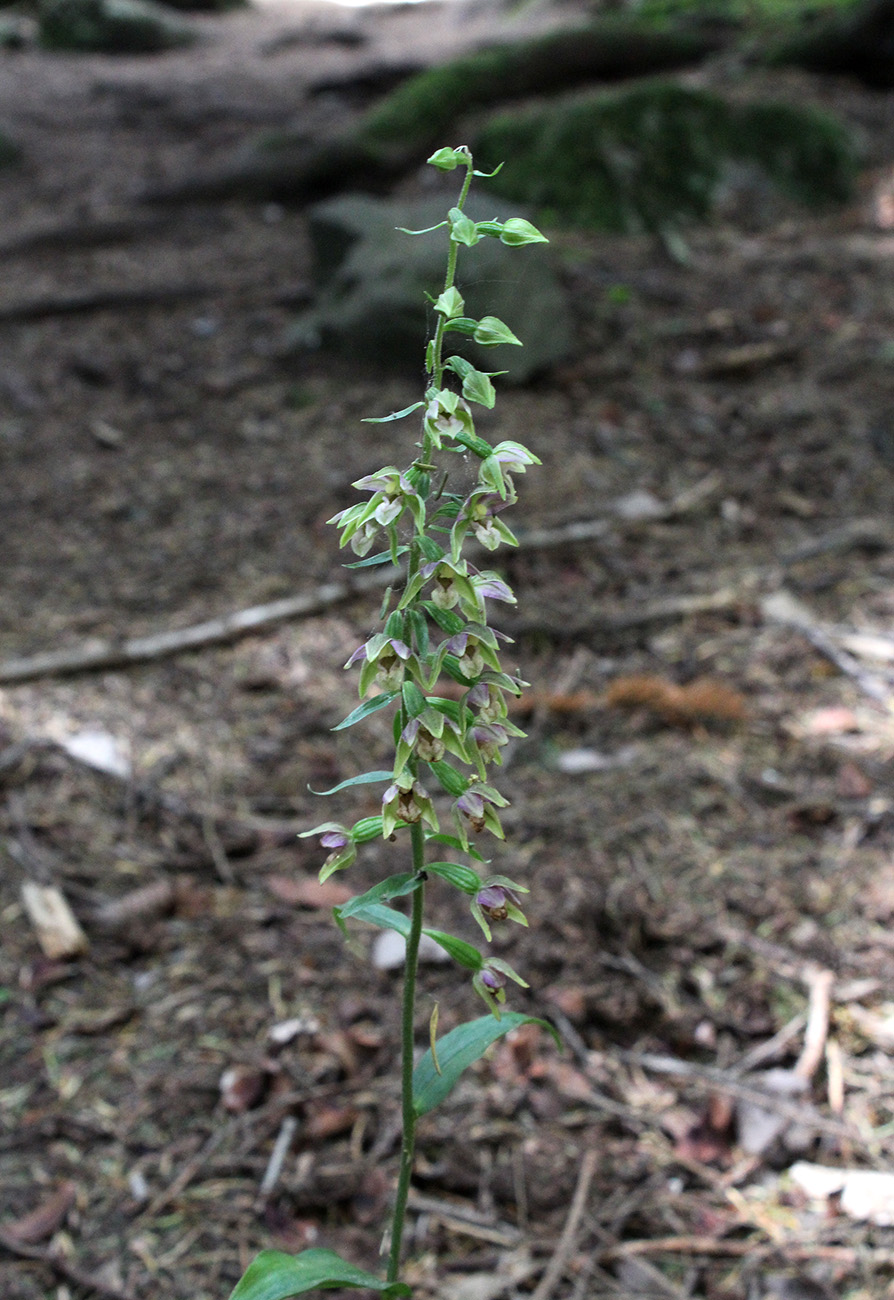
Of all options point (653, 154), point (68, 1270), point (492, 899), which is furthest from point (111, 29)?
point (492, 899)

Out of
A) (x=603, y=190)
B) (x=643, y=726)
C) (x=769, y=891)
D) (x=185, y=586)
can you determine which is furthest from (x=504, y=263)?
(x=769, y=891)

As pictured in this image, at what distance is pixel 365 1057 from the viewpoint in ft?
8.79

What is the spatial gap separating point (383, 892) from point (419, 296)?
4.73 meters

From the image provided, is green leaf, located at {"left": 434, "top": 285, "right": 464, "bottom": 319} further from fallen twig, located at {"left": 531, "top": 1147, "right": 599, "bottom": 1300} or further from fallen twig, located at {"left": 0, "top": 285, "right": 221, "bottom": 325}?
fallen twig, located at {"left": 0, "top": 285, "right": 221, "bottom": 325}

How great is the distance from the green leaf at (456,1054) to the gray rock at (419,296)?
4022 mm

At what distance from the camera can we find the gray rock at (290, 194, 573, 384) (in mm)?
5578

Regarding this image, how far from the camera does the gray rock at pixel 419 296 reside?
220 inches

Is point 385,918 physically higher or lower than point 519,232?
lower

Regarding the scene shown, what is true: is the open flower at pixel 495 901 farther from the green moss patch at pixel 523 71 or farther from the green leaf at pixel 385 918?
the green moss patch at pixel 523 71

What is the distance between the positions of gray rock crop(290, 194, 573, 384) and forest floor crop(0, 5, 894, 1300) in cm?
25

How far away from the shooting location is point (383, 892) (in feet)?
5.36

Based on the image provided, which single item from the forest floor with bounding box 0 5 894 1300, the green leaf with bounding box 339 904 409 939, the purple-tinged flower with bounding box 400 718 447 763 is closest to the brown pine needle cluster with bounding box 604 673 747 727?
the forest floor with bounding box 0 5 894 1300

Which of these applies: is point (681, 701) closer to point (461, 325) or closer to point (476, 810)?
point (476, 810)

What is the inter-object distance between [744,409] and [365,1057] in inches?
164
